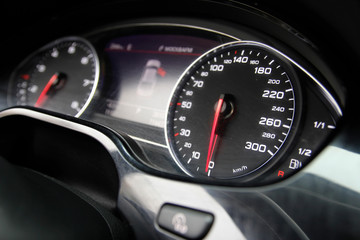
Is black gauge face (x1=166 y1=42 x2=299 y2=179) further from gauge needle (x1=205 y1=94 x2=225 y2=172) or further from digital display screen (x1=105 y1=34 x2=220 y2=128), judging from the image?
digital display screen (x1=105 y1=34 x2=220 y2=128)

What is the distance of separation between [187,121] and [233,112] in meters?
0.21

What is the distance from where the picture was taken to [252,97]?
1.56 m

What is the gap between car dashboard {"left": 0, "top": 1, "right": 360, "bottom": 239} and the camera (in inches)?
38.4

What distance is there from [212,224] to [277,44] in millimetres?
884

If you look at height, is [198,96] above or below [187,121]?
Answer: above

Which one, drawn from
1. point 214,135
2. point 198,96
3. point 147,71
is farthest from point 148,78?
point 214,135

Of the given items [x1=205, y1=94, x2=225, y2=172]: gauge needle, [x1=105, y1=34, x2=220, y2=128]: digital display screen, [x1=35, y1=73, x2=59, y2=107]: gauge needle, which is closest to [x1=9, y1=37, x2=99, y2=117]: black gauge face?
[x1=35, y1=73, x2=59, y2=107]: gauge needle

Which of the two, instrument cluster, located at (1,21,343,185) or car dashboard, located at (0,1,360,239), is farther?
instrument cluster, located at (1,21,343,185)

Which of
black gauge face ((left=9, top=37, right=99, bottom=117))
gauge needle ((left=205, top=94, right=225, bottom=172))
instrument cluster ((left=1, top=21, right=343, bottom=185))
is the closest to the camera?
instrument cluster ((left=1, top=21, right=343, bottom=185))

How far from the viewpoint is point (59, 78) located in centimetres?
219

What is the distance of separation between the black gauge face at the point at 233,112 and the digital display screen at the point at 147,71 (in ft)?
0.39

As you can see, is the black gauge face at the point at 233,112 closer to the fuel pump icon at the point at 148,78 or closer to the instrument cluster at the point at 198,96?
the instrument cluster at the point at 198,96

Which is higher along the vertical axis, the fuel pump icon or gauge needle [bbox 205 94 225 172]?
the fuel pump icon

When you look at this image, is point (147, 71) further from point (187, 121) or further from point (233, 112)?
point (233, 112)
